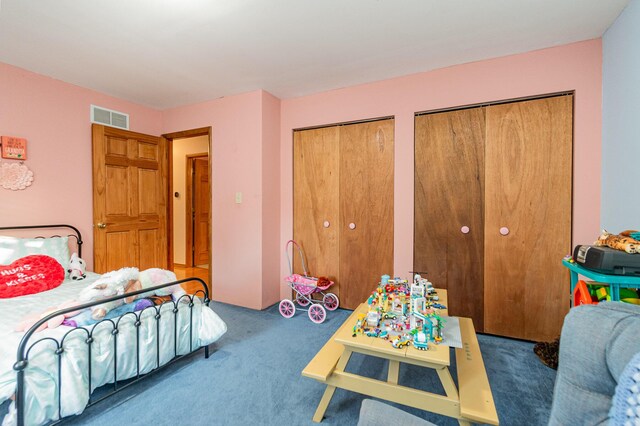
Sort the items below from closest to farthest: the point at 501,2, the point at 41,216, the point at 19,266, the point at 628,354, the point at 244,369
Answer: the point at 628,354 → the point at 501,2 → the point at 244,369 → the point at 19,266 → the point at 41,216

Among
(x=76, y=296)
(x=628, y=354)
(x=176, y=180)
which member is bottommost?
(x=76, y=296)

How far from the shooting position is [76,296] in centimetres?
221

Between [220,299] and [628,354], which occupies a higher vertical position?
[628,354]

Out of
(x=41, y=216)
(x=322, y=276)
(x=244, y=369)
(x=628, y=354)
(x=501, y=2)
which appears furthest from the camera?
(x=322, y=276)

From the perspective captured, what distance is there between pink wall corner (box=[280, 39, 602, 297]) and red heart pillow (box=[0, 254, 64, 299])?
223 centimetres

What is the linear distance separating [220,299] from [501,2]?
13.1ft

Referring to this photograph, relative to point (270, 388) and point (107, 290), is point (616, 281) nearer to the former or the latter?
point (270, 388)

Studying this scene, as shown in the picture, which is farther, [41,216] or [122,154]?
[122,154]

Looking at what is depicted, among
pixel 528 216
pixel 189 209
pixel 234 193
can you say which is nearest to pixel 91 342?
pixel 234 193

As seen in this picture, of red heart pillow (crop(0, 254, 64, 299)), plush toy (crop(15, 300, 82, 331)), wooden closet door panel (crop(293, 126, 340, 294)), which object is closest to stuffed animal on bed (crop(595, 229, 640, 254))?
wooden closet door panel (crop(293, 126, 340, 294))

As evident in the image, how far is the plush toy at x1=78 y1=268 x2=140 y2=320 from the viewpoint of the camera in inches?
69.3

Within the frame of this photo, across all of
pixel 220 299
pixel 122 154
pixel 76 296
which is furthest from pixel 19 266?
pixel 220 299

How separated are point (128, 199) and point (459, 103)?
4.00 metres

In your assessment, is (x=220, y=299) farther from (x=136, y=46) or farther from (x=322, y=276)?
(x=136, y=46)
